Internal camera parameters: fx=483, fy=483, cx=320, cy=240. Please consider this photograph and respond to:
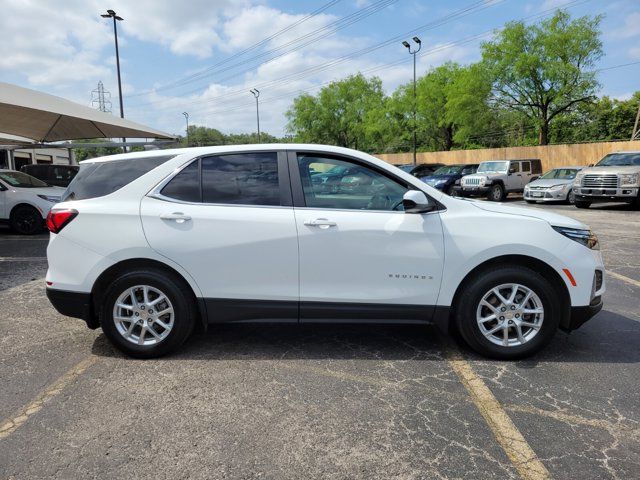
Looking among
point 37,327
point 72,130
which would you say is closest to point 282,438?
point 37,327

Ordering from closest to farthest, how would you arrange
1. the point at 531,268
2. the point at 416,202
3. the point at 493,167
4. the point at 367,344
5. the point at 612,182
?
the point at 416,202
the point at 531,268
the point at 367,344
the point at 612,182
the point at 493,167

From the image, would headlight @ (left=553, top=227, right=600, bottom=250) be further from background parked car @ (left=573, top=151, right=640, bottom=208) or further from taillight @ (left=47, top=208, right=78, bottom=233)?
background parked car @ (left=573, top=151, right=640, bottom=208)

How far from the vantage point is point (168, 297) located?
3.76 meters

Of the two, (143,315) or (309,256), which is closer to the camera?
(309,256)

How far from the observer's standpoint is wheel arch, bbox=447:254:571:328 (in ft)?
12.2

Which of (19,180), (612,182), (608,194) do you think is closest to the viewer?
(19,180)

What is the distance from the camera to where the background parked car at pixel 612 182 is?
49.8ft

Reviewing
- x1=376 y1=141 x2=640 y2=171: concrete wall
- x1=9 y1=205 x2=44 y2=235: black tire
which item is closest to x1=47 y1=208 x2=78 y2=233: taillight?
x1=9 y1=205 x2=44 y2=235: black tire

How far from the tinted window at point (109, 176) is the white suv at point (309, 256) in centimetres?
4

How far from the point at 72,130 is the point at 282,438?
18815 millimetres

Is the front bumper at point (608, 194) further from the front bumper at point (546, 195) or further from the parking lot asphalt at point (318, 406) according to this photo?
the parking lot asphalt at point (318, 406)

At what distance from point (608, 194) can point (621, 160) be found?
191 centimetres

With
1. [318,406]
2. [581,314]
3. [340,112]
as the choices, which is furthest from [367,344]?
[340,112]

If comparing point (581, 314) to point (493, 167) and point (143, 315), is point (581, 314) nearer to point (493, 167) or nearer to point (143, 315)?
point (143, 315)
